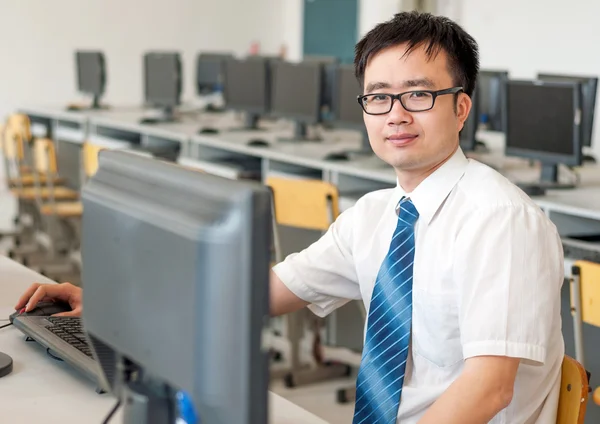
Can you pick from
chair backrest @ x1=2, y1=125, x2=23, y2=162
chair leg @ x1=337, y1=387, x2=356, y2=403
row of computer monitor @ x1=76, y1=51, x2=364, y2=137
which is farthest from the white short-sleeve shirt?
chair backrest @ x1=2, y1=125, x2=23, y2=162

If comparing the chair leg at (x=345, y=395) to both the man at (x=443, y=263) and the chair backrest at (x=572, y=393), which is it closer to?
the man at (x=443, y=263)

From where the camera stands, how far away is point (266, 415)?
0.75 meters

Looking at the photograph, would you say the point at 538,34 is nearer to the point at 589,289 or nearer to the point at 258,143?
the point at 258,143

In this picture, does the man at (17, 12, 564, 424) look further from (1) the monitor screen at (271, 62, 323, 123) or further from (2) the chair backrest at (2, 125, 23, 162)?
(2) the chair backrest at (2, 125, 23, 162)

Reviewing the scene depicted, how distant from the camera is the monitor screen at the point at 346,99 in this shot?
470cm

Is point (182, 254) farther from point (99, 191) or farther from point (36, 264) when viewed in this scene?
point (36, 264)

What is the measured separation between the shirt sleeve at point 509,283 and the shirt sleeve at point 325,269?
0.32 metres

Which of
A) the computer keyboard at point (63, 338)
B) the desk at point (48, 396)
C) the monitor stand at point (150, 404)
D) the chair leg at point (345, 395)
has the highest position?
the monitor stand at point (150, 404)

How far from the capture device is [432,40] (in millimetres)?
1433

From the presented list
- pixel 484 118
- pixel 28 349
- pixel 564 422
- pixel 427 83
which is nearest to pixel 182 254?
pixel 427 83

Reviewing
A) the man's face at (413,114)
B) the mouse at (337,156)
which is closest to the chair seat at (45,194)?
the mouse at (337,156)

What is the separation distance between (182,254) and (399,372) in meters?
0.76

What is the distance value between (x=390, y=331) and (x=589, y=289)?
3.80 feet

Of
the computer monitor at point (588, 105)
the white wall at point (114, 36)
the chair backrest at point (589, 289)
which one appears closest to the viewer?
the chair backrest at point (589, 289)
